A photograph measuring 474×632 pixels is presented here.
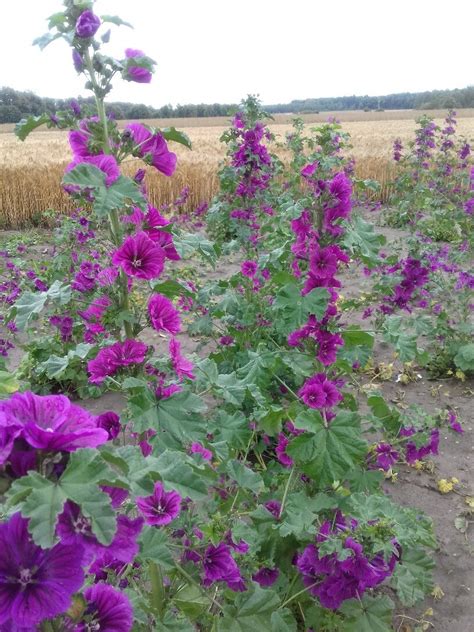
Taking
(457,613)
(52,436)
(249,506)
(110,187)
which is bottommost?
(457,613)

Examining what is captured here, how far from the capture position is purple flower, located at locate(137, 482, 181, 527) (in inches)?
54.2

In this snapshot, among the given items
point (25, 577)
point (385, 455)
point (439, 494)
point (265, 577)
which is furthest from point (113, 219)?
point (439, 494)

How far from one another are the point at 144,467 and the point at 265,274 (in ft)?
9.91

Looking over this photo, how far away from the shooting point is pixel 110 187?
4.23 feet

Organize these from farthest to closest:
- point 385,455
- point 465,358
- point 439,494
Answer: point 465,358 < point 439,494 < point 385,455

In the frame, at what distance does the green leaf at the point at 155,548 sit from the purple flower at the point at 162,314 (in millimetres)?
531

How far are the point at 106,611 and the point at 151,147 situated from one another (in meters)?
1.14

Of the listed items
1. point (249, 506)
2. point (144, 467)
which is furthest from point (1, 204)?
point (144, 467)

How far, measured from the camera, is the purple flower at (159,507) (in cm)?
138

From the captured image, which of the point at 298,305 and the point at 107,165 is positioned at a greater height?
the point at 107,165

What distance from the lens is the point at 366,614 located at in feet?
6.41

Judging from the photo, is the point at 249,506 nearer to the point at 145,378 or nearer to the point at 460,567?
the point at 460,567

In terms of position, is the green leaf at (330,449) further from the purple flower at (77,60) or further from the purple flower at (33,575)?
the purple flower at (77,60)

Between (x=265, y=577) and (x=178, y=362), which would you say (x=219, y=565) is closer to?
(x=265, y=577)
